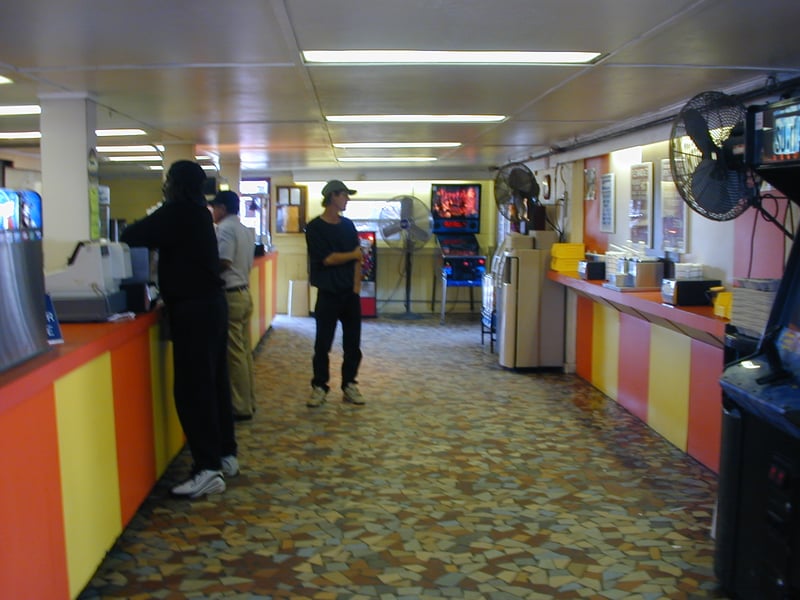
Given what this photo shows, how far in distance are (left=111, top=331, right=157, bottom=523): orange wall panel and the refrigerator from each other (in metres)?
4.18

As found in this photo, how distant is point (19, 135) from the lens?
7230mm

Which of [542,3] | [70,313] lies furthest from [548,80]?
[70,313]

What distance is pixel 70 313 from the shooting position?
3486mm

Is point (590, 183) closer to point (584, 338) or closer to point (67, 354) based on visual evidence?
point (584, 338)

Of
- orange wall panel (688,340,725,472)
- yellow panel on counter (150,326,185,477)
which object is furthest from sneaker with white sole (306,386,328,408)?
orange wall panel (688,340,725,472)

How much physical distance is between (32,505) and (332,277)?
11.8 ft

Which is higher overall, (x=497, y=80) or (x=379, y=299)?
(x=497, y=80)

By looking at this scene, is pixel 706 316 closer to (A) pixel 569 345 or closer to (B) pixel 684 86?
(B) pixel 684 86

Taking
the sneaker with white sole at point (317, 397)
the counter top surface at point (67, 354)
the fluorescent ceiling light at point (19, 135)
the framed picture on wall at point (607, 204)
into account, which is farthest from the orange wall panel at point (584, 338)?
the fluorescent ceiling light at point (19, 135)

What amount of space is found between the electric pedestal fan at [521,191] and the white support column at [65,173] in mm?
4279

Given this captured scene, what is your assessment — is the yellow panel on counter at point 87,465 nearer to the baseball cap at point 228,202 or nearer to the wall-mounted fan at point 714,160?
the baseball cap at point 228,202

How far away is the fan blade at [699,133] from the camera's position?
346 cm

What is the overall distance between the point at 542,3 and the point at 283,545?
8.44 ft

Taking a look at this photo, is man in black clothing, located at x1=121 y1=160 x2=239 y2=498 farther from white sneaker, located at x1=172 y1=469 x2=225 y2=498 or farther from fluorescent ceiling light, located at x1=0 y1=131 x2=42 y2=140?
fluorescent ceiling light, located at x1=0 y1=131 x2=42 y2=140
